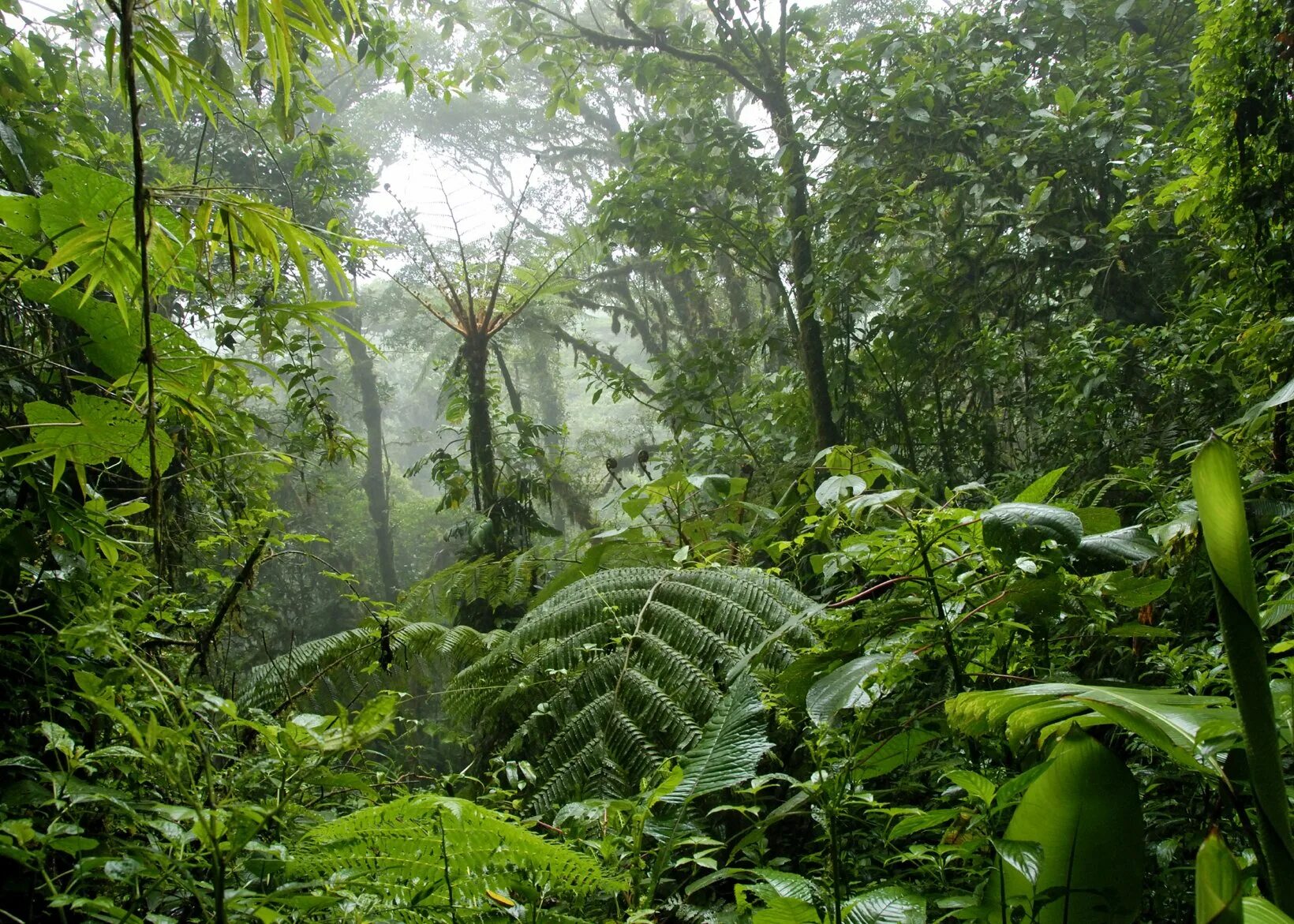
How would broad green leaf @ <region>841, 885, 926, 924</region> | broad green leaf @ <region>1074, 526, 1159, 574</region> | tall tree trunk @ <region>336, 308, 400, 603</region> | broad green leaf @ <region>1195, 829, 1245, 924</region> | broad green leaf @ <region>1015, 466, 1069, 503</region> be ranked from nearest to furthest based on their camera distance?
broad green leaf @ <region>1195, 829, 1245, 924</region>, broad green leaf @ <region>841, 885, 926, 924</region>, broad green leaf @ <region>1074, 526, 1159, 574</region>, broad green leaf @ <region>1015, 466, 1069, 503</region>, tall tree trunk @ <region>336, 308, 400, 603</region>

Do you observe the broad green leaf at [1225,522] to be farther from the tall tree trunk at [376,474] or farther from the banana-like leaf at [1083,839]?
the tall tree trunk at [376,474]

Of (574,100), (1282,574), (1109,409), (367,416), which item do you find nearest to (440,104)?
(367,416)

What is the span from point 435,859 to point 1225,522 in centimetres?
74

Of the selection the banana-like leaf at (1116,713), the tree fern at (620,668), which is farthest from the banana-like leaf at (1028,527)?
the tree fern at (620,668)

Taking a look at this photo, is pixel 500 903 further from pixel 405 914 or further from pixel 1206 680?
pixel 1206 680

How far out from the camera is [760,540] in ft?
5.12

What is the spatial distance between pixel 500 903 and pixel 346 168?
11.1 ft

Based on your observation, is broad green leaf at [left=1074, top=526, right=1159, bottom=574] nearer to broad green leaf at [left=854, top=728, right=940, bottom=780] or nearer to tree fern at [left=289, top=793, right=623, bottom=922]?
broad green leaf at [left=854, top=728, right=940, bottom=780]

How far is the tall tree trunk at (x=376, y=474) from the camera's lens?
46.3ft

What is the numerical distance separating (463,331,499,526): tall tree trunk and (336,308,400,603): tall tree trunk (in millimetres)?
11247

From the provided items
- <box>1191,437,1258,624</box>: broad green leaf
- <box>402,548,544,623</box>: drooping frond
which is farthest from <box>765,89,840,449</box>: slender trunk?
<box>1191,437,1258,624</box>: broad green leaf

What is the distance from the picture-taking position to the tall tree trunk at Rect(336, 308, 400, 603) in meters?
14.1

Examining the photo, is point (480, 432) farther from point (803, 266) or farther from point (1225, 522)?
point (1225, 522)

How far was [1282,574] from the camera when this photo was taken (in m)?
0.95
